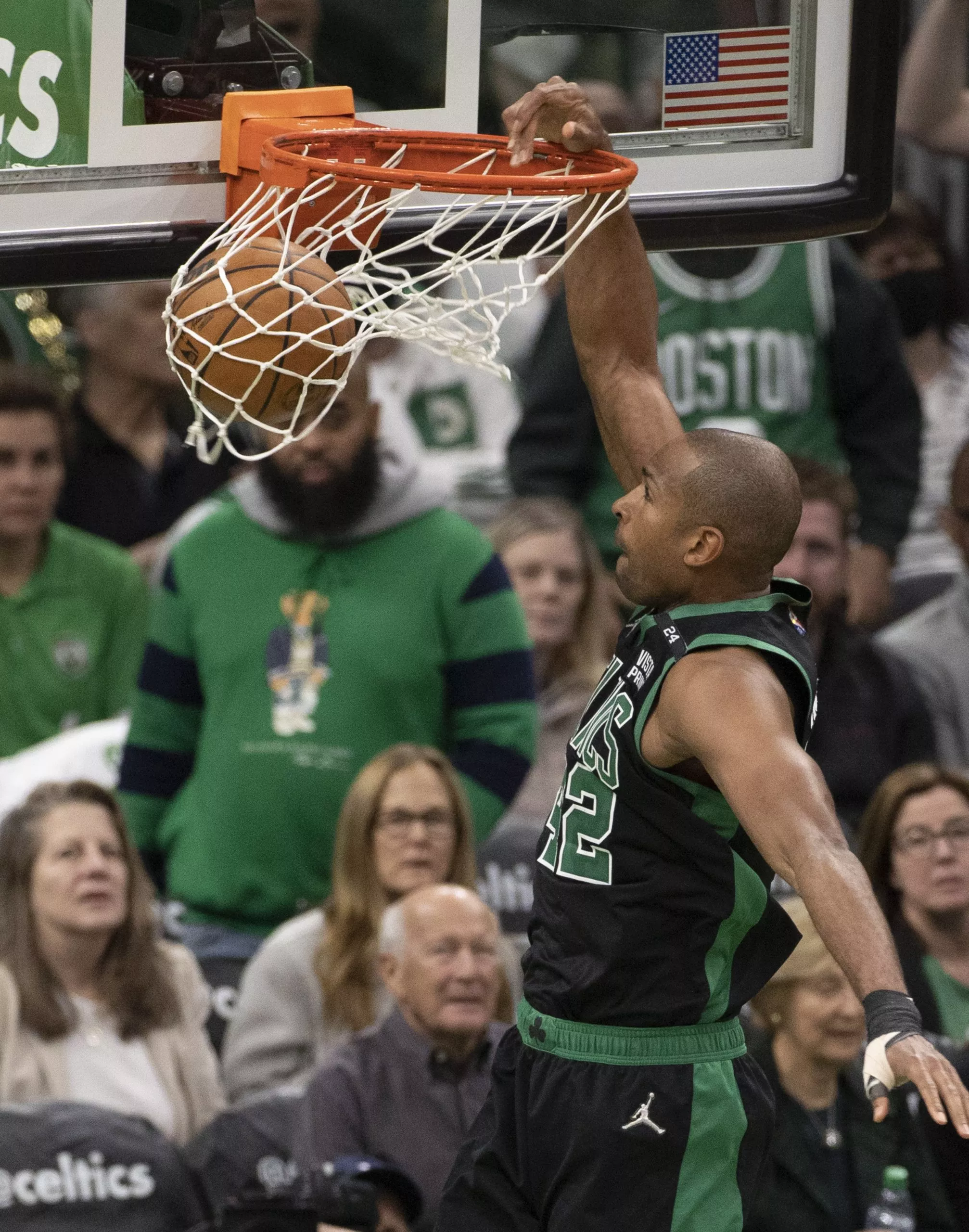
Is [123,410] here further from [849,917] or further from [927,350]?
[849,917]

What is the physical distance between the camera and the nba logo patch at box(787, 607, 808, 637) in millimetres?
3658

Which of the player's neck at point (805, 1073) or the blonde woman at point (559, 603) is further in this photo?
the blonde woman at point (559, 603)

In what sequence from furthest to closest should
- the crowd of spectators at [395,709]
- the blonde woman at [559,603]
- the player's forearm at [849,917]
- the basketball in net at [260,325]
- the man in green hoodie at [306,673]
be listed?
1. the blonde woman at [559,603]
2. the man in green hoodie at [306,673]
3. the crowd of spectators at [395,709]
4. the basketball in net at [260,325]
5. the player's forearm at [849,917]

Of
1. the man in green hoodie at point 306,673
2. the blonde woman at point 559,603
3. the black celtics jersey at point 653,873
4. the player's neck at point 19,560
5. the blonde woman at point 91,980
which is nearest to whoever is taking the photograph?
the black celtics jersey at point 653,873

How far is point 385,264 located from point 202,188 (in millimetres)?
421

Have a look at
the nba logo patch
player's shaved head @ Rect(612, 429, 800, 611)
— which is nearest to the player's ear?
player's shaved head @ Rect(612, 429, 800, 611)

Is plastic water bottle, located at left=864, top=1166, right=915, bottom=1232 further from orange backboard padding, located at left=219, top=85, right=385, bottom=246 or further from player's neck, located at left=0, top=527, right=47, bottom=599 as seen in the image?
player's neck, located at left=0, top=527, right=47, bottom=599

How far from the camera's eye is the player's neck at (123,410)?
728 centimetres

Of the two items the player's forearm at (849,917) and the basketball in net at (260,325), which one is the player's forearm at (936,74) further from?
the player's forearm at (849,917)

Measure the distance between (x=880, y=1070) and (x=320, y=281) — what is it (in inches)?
72.9

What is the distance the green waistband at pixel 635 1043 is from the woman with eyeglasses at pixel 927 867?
2.34 meters

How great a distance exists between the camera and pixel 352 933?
5754 mm

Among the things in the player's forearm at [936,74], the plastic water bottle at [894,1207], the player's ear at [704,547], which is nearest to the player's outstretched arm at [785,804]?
the player's ear at [704,547]

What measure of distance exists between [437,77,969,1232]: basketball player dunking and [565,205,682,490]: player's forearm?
42 cm
